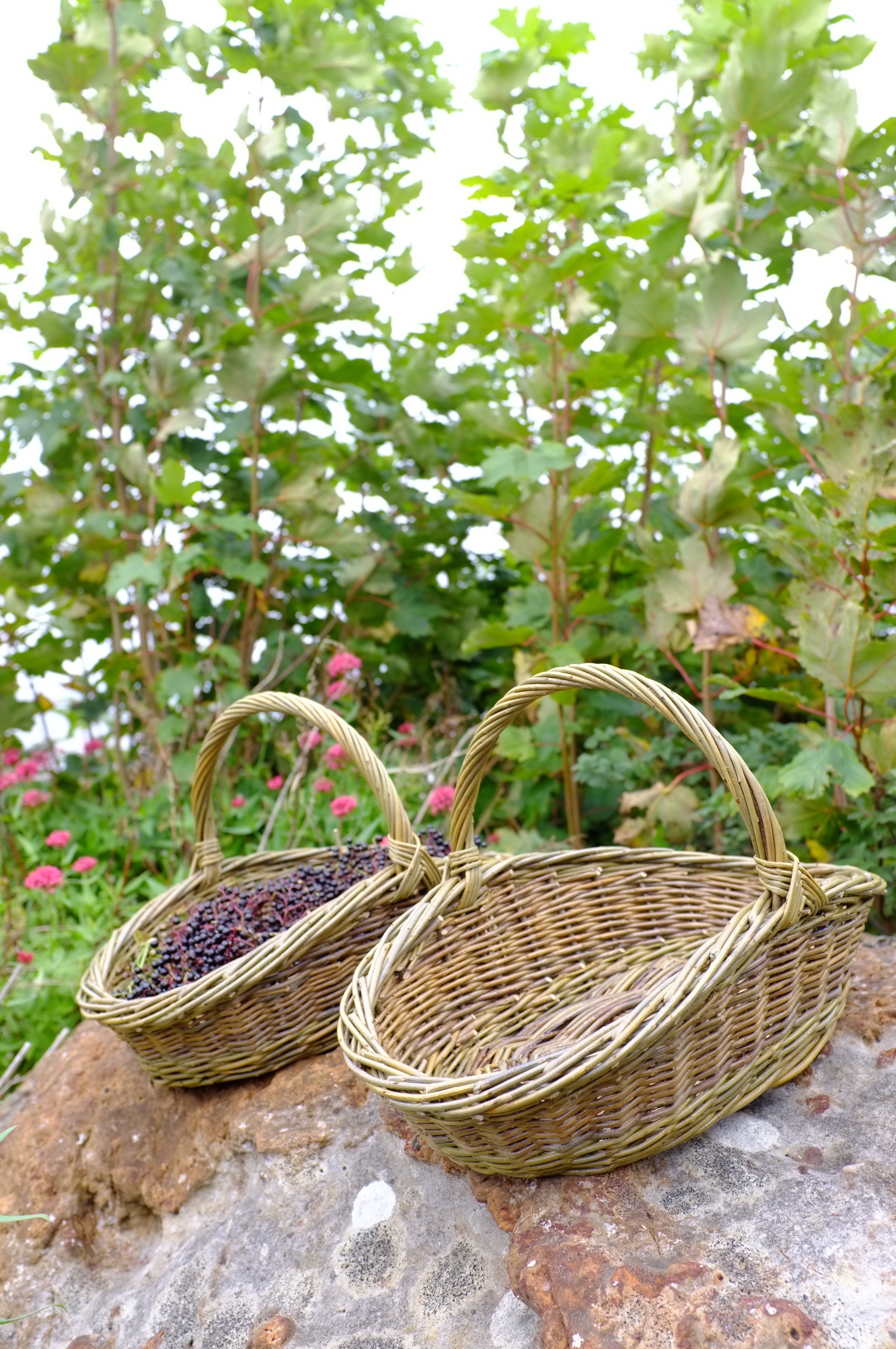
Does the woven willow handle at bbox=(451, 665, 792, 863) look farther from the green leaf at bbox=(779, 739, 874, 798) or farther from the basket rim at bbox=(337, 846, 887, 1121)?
the green leaf at bbox=(779, 739, 874, 798)

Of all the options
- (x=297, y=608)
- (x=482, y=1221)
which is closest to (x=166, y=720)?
(x=297, y=608)

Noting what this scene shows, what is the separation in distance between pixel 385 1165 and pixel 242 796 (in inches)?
51.5

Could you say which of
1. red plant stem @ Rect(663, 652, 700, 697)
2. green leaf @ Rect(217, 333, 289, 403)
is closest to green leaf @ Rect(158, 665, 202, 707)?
green leaf @ Rect(217, 333, 289, 403)

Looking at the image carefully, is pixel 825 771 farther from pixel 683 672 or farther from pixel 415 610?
pixel 415 610

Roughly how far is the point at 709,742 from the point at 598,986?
48 centimetres

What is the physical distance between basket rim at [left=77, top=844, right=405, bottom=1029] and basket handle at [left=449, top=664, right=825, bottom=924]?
261 millimetres

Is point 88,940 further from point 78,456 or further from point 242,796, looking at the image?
point 78,456

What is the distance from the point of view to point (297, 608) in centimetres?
275

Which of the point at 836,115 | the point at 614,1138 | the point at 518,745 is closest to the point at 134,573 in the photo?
the point at 518,745

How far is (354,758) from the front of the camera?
1397mm

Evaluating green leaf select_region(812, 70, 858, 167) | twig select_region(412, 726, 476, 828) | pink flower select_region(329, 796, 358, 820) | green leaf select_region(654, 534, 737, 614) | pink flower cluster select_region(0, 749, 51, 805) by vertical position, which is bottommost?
twig select_region(412, 726, 476, 828)

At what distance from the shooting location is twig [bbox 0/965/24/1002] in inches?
67.8

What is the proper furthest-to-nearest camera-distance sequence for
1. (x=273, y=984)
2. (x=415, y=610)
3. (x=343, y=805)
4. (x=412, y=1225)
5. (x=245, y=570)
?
(x=415, y=610) < (x=245, y=570) < (x=343, y=805) < (x=273, y=984) < (x=412, y=1225)

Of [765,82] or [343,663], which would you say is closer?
[765,82]
